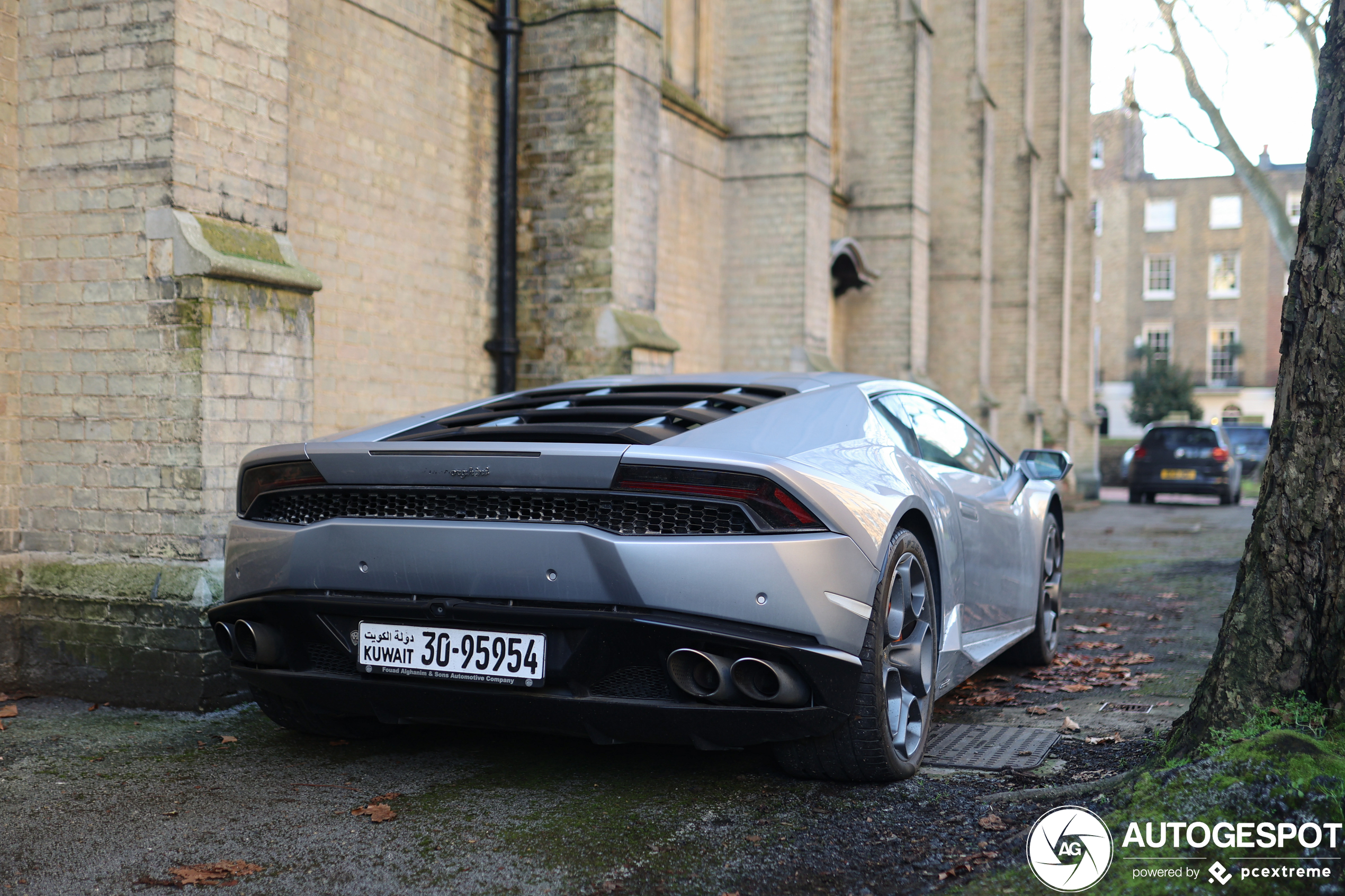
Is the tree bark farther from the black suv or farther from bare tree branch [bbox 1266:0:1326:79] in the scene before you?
the black suv

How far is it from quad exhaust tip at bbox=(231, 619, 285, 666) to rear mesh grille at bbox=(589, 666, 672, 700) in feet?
3.53

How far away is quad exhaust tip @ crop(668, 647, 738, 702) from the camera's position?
10.7ft

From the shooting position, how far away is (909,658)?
383 centimetres

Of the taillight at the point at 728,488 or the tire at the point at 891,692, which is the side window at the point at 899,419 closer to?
the tire at the point at 891,692

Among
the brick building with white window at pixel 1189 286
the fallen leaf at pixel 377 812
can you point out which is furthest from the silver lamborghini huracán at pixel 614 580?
the brick building with white window at pixel 1189 286

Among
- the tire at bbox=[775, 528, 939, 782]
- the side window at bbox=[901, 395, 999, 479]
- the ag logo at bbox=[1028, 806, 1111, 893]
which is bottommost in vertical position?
the ag logo at bbox=[1028, 806, 1111, 893]

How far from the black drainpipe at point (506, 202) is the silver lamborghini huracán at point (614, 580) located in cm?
650

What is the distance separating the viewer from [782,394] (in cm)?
429

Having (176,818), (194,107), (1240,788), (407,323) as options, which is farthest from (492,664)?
(407,323)

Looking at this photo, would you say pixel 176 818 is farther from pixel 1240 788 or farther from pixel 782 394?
pixel 1240 788

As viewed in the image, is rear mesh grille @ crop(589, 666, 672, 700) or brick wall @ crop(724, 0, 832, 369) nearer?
rear mesh grille @ crop(589, 666, 672, 700)

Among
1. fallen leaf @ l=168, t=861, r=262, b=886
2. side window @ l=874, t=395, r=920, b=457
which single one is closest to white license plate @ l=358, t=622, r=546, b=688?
fallen leaf @ l=168, t=861, r=262, b=886

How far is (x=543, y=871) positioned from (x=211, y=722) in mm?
2497

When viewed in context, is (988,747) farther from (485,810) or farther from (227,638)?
(227,638)
